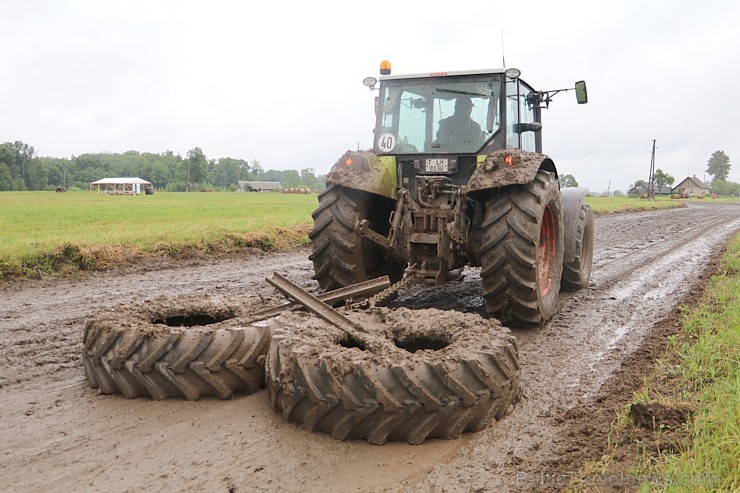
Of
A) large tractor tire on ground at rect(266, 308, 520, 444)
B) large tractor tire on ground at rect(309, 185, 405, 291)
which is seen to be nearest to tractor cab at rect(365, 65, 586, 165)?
large tractor tire on ground at rect(309, 185, 405, 291)

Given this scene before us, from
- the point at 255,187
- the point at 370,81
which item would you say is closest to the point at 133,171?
the point at 255,187

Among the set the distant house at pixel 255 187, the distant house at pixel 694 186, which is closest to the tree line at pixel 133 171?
the distant house at pixel 255 187

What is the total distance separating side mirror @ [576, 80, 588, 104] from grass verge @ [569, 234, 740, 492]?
117 inches

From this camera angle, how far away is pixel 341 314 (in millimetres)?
3992

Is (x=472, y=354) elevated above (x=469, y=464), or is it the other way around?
→ (x=472, y=354)

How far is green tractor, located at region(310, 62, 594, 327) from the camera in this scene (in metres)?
5.05

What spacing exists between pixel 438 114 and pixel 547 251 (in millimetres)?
1775

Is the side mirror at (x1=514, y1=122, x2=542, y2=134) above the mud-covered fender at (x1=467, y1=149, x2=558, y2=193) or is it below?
above

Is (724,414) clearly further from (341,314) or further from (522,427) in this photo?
(341,314)

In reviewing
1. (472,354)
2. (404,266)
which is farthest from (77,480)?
(404,266)

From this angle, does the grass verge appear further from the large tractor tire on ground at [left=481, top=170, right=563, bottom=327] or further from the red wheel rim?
the red wheel rim

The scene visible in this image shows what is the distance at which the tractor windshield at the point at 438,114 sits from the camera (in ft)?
19.3

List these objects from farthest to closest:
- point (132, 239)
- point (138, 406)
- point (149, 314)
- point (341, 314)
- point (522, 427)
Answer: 1. point (132, 239)
2. point (149, 314)
3. point (341, 314)
4. point (138, 406)
5. point (522, 427)

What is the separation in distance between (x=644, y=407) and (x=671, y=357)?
54.0 inches
